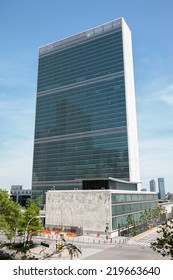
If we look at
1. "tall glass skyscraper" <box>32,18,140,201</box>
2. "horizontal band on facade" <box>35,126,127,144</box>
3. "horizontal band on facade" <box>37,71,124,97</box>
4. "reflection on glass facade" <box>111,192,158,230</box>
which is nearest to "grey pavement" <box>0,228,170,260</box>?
"reflection on glass facade" <box>111,192,158,230</box>

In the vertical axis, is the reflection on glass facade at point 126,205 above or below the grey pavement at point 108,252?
above

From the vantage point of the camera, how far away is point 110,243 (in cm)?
5397

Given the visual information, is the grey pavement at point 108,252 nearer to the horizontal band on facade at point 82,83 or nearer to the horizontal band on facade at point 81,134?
the horizontal band on facade at point 81,134

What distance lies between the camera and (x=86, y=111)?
148 meters

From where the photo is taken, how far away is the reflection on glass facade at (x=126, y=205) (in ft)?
224

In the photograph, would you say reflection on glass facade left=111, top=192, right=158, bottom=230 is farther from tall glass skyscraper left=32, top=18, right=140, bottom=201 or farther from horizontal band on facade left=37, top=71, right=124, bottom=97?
horizontal band on facade left=37, top=71, right=124, bottom=97

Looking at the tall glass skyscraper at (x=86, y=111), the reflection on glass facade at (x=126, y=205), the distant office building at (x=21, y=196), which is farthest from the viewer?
the distant office building at (x=21, y=196)

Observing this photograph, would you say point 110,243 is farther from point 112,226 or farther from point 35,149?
point 35,149

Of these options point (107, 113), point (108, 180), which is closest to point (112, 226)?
point (108, 180)

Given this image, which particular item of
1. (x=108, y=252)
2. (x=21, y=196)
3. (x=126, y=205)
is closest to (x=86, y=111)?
(x=126, y=205)

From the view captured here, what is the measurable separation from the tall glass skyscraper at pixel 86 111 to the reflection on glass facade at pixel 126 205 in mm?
27497

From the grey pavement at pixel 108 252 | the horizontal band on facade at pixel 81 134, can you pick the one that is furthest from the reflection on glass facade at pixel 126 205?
the horizontal band on facade at pixel 81 134

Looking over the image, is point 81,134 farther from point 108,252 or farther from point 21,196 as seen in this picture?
point 108,252

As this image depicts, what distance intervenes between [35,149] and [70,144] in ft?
101
